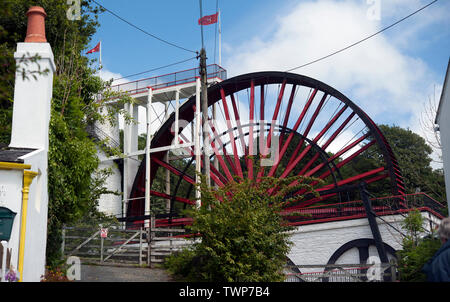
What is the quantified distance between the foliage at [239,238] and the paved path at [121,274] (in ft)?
3.53

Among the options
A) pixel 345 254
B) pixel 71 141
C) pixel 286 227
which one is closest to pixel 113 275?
pixel 71 141

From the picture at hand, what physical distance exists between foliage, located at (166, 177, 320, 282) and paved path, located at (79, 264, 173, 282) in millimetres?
1076

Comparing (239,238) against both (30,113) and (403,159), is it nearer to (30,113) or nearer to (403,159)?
(30,113)

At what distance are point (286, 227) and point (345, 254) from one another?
15.5 ft

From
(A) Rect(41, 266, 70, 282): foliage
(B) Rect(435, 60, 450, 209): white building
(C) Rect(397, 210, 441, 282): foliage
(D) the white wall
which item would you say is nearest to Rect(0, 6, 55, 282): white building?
(A) Rect(41, 266, 70, 282): foliage

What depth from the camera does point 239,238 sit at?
8695mm

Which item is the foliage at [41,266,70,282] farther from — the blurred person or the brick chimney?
the blurred person

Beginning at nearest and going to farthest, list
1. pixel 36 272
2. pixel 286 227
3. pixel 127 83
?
pixel 36 272
pixel 286 227
pixel 127 83

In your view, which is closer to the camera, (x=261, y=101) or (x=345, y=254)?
(x=345, y=254)

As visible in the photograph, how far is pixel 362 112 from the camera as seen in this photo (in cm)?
1712

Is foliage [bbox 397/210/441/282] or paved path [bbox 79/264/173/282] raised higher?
foliage [bbox 397/210/441/282]

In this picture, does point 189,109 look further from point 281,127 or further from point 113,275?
point 113,275

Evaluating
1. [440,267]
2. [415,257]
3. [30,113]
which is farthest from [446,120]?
[30,113]

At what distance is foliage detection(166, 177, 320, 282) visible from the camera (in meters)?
8.69
